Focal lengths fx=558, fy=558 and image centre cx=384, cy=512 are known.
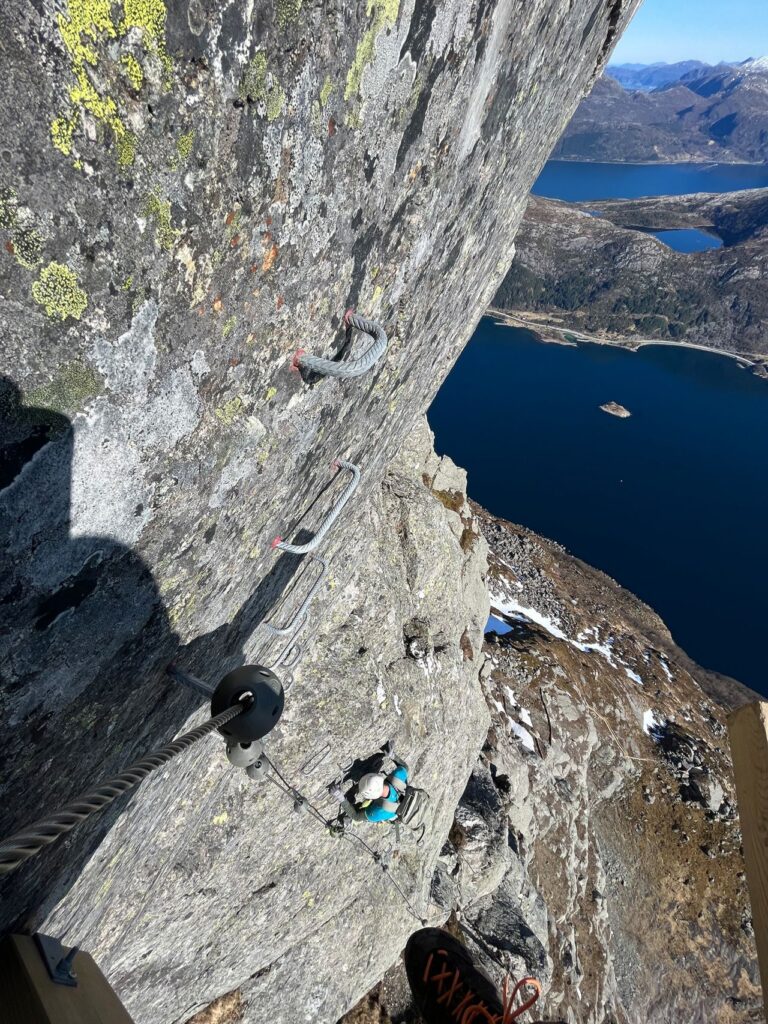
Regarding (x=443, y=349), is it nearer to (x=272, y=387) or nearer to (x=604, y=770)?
(x=272, y=387)

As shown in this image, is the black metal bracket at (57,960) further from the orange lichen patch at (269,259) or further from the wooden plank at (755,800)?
the wooden plank at (755,800)

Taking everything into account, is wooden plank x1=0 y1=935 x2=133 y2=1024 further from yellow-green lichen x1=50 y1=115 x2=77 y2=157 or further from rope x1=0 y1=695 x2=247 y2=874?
yellow-green lichen x1=50 y1=115 x2=77 y2=157

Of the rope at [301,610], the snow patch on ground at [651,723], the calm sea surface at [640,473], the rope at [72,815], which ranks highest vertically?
the rope at [72,815]

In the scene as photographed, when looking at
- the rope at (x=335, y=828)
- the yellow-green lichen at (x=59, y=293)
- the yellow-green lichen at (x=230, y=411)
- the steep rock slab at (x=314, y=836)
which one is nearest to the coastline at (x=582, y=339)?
the steep rock slab at (x=314, y=836)

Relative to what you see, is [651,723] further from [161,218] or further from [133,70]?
[133,70]

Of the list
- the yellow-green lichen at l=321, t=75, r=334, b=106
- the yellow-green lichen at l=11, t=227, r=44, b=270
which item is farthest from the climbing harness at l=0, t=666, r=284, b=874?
the yellow-green lichen at l=321, t=75, r=334, b=106

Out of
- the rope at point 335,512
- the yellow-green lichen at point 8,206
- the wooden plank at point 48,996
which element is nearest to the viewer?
the yellow-green lichen at point 8,206
